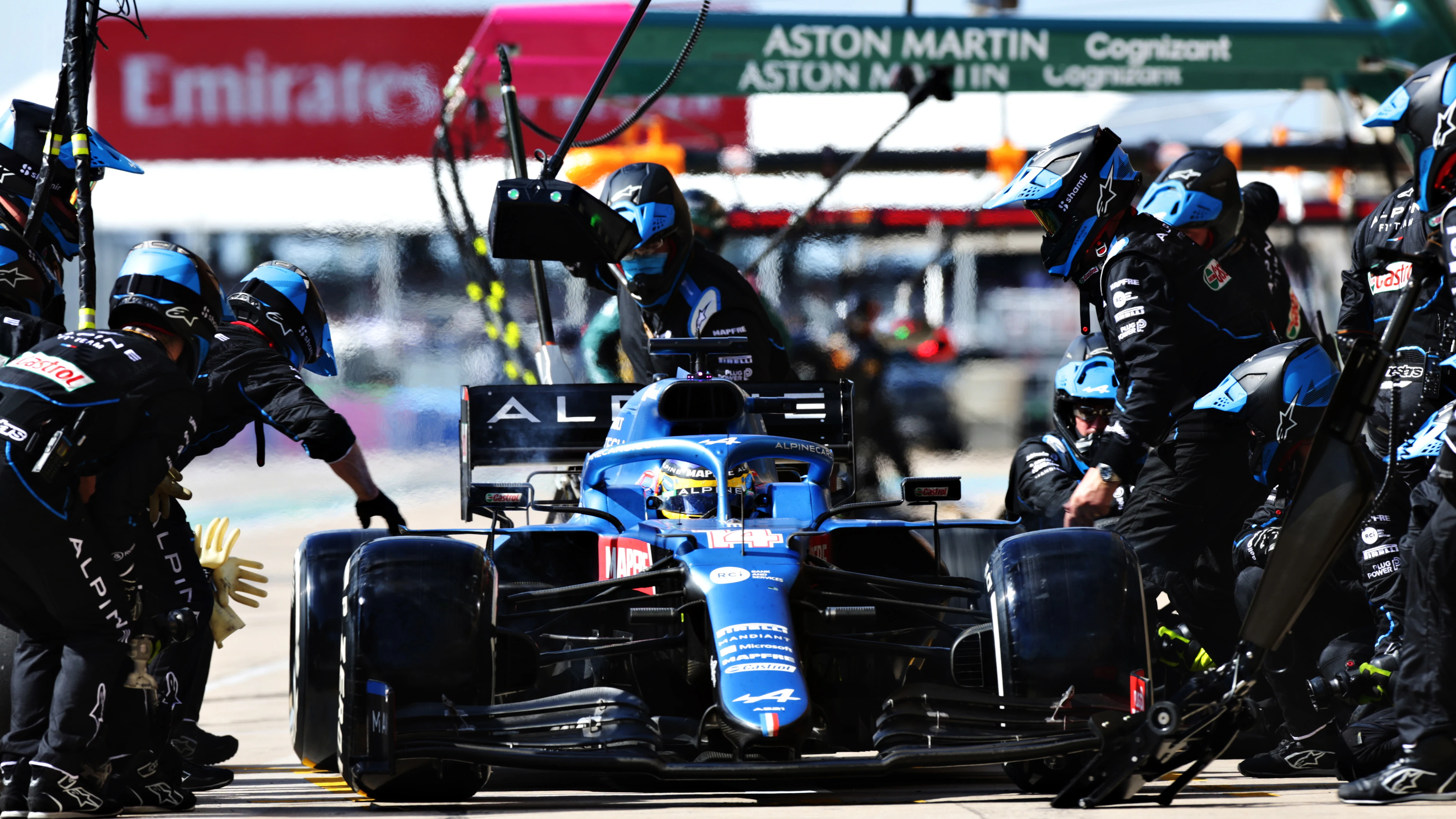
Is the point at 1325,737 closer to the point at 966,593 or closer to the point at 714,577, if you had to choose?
Answer: the point at 966,593

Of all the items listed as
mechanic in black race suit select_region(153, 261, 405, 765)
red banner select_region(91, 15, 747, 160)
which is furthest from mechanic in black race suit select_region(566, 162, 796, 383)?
red banner select_region(91, 15, 747, 160)

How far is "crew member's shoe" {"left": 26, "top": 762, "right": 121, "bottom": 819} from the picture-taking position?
4609mm

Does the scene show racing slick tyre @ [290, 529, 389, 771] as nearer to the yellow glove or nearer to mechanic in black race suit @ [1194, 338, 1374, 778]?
the yellow glove

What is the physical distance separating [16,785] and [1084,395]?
4284 millimetres

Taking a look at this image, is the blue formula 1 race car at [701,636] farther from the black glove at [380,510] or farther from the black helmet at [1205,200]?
the black helmet at [1205,200]

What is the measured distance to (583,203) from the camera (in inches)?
277

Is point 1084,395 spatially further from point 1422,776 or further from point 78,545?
point 78,545

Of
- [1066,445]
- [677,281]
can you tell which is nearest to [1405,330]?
[1066,445]

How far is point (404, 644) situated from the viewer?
179 inches

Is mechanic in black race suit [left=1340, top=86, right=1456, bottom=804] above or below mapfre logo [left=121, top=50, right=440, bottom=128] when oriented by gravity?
below

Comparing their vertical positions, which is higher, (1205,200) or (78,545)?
(1205,200)

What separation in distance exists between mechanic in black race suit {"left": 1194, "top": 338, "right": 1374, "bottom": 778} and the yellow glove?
11.6 feet

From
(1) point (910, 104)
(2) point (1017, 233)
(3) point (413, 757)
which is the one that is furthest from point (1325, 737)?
(2) point (1017, 233)

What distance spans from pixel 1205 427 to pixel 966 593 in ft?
4.55
